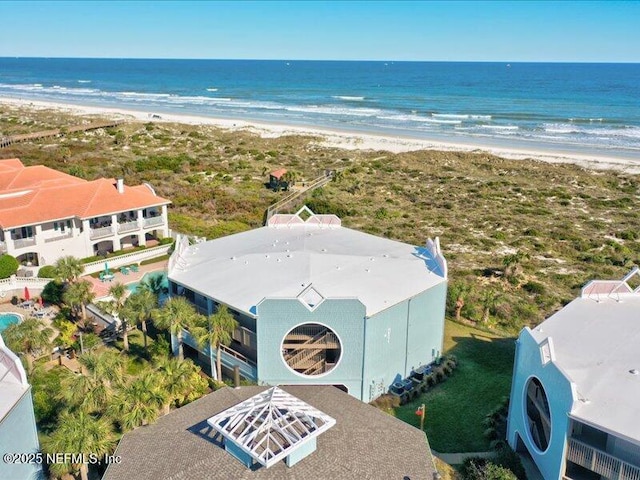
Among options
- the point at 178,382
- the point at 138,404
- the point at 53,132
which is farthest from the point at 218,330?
the point at 53,132

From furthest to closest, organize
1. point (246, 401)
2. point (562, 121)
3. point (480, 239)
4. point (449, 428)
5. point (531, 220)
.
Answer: point (562, 121) < point (531, 220) < point (480, 239) < point (449, 428) < point (246, 401)

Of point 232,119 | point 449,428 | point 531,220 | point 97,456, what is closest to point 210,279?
point 97,456

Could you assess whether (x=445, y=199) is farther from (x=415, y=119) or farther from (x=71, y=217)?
(x=415, y=119)

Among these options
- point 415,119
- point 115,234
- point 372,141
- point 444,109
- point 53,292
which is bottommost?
point 53,292

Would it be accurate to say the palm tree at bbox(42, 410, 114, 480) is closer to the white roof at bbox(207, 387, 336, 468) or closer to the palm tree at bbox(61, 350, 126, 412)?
the palm tree at bbox(61, 350, 126, 412)

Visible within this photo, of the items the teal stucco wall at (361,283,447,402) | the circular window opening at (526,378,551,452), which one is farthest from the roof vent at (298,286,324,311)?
the circular window opening at (526,378,551,452)

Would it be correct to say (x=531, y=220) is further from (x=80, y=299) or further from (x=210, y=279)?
(x=80, y=299)
